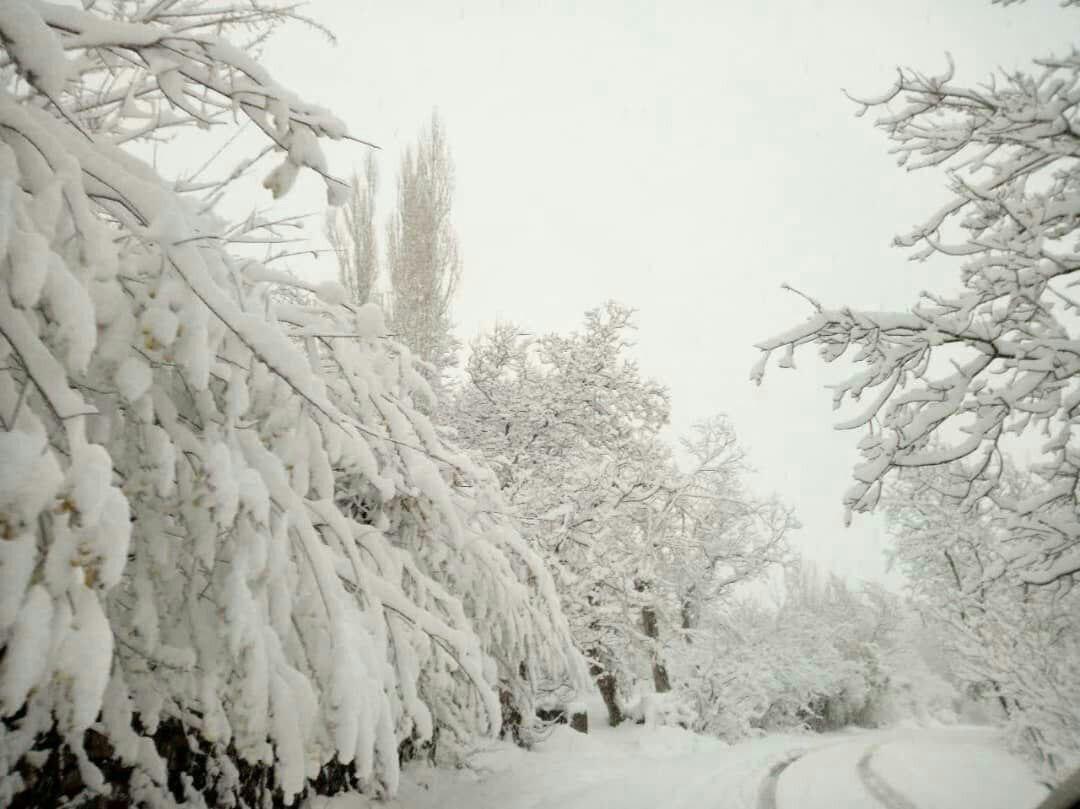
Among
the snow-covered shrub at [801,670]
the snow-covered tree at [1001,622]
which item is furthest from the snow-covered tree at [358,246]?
the snow-covered tree at [1001,622]

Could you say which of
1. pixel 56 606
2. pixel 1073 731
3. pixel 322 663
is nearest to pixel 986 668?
pixel 1073 731

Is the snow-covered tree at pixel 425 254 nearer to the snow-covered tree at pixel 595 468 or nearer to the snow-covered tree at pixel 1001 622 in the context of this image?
the snow-covered tree at pixel 595 468

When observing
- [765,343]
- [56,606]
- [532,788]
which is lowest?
[532,788]

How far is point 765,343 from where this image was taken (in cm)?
361

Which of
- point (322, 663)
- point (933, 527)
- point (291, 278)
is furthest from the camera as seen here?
point (933, 527)

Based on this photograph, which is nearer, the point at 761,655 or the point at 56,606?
the point at 56,606

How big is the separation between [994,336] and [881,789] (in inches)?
371

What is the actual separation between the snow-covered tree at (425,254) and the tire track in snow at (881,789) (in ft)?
36.4

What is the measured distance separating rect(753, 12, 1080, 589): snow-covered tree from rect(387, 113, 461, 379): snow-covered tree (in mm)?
10717

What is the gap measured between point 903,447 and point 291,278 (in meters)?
→ 3.47

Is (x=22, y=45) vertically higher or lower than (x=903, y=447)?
higher

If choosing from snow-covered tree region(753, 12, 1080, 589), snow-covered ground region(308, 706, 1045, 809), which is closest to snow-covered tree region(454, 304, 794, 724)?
snow-covered ground region(308, 706, 1045, 809)

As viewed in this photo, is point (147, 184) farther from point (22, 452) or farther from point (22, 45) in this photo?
point (22, 452)

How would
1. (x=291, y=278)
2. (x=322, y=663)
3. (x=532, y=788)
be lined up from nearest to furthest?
(x=322, y=663)
(x=291, y=278)
(x=532, y=788)
